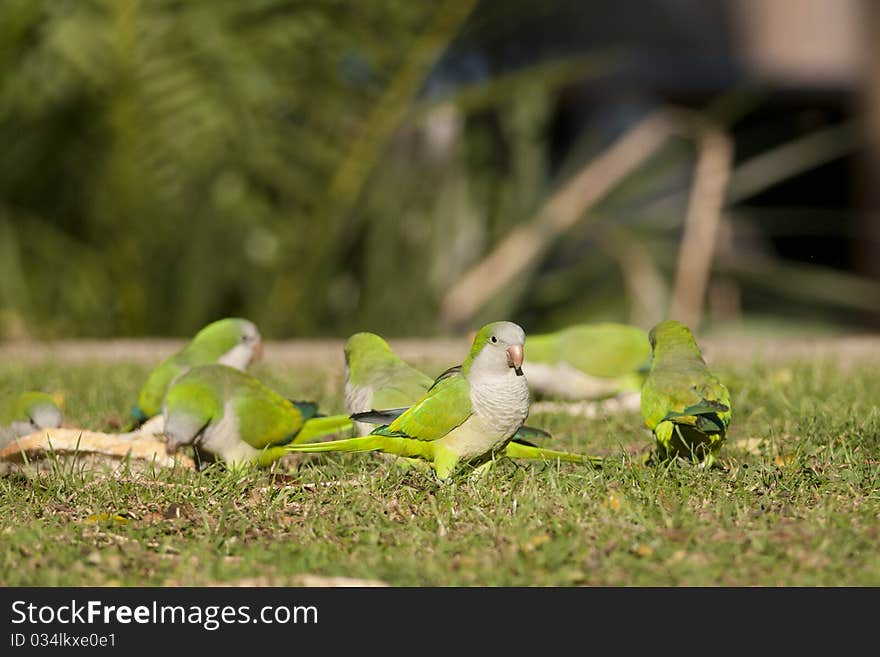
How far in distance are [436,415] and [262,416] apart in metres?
0.53

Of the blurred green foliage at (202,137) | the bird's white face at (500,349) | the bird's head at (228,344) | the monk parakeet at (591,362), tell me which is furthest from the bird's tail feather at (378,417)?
the blurred green foliage at (202,137)

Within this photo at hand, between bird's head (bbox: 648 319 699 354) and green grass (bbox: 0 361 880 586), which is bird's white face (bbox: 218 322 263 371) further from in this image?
bird's head (bbox: 648 319 699 354)

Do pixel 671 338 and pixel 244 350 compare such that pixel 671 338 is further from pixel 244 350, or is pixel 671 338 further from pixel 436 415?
pixel 244 350

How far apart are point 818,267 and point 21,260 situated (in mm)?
6697

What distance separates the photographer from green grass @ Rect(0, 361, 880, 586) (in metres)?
2.48

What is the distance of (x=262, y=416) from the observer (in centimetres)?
323

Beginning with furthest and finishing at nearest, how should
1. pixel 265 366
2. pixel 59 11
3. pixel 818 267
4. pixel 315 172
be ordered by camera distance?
1. pixel 818 267
2. pixel 315 172
3. pixel 59 11
4. pixel 265 366

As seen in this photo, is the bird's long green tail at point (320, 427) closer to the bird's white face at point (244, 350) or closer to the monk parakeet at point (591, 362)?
the bird's white face at point (244, 350)

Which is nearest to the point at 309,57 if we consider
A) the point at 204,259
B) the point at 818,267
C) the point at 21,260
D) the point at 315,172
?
the point at 315,172

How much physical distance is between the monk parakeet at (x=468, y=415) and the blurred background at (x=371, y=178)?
4797 mm

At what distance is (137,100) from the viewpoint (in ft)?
24.1

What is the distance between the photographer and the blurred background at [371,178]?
7.49 m

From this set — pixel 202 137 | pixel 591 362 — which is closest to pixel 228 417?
pixel 591 362
